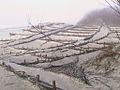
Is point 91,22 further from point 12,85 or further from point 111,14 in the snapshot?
point 12,85

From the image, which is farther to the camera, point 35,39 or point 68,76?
point 35,39

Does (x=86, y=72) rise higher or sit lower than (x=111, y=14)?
lower

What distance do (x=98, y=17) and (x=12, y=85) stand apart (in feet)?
22.1

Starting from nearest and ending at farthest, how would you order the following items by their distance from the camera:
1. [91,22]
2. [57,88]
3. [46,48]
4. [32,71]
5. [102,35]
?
[57,88] < [32,71] < [46,48] < [102,35] < [91,22]

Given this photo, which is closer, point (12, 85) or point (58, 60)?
point (12, 85)

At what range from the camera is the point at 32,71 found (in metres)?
5.41

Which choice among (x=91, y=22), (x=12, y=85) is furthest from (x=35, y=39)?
(x=91, y=22)

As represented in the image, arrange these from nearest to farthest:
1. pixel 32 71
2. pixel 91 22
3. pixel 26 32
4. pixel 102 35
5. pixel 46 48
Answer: pixel 32 71 < pixel 46 48 < pixel 102 35 < pixel 26 32 < pixel 91 22

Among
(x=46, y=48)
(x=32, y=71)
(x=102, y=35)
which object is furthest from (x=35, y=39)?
(x=32, y=71)

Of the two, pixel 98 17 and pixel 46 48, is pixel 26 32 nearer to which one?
pixel 46 48

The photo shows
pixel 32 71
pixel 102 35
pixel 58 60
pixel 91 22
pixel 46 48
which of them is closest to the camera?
pixel 32 71

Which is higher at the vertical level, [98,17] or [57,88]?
[98,17]

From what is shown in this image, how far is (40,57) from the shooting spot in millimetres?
6102

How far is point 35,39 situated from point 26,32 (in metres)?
1.13
